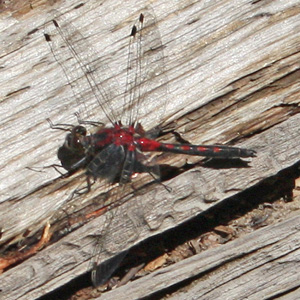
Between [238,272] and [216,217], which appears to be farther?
[216,217]

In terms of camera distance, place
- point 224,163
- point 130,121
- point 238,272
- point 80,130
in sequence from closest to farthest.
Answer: point 238,272 < point 224,163 < point 80,130 < point 130,121

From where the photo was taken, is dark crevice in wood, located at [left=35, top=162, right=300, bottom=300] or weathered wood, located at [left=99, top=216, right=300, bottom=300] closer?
weathered wood, located at [left=99, top=216, right=300, bottom=300]

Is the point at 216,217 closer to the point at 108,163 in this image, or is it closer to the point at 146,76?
the point at 108,163

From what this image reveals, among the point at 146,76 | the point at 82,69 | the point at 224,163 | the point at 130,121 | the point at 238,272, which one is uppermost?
the point at 82,69

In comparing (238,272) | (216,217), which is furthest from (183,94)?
(238,272)

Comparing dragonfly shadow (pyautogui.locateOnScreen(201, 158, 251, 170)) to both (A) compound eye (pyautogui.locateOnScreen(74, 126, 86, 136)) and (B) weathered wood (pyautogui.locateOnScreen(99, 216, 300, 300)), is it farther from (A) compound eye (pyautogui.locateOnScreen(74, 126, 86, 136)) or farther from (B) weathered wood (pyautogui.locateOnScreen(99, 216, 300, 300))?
(A) compound eye (pyautogui.locateOnScreen(74, 126, 86, 136))

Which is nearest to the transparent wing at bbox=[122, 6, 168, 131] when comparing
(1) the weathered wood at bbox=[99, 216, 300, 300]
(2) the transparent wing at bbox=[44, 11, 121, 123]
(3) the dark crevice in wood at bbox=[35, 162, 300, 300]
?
(2) the transparent wing at bbox=[44, 11, 121, 123]
